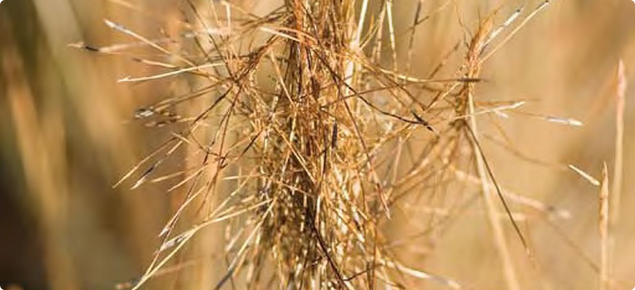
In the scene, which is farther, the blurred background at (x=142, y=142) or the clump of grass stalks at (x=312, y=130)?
the blurred background at (x=142, y=142)

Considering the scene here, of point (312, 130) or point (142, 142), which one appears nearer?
point (312, 130)

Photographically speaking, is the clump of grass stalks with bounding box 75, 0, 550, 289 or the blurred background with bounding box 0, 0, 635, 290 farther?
the blurred background with bounding box 0, 0, 635, 290

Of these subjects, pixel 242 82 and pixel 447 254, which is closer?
pixel 242 82

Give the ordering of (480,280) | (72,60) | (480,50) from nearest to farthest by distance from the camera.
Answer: (480,50) → (480,280) → (72,60)

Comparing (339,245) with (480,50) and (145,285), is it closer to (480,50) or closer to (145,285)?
(480,50)

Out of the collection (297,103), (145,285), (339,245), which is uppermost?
(297,103)

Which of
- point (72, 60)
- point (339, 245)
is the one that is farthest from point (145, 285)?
point (339, 245)

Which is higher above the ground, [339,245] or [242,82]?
[242,82]

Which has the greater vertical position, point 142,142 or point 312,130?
point 312,130
